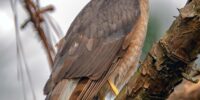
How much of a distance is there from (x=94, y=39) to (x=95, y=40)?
0.01 metres

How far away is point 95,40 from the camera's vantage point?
4.75 m

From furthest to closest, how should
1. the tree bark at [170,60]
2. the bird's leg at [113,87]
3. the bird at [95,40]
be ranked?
1. the bird's leg at [113,87]
2. the bird at [95,40]
3. the tree bark at [170,60]

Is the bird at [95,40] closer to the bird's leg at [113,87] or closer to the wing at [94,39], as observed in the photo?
the wing at [94,39]

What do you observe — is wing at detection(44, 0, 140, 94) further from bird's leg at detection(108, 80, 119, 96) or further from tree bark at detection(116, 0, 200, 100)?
tree bark at detection(116, 0, 200, 100)

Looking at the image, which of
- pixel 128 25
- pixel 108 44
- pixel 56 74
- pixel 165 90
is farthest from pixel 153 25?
pixel 165 90

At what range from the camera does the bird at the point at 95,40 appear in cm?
427

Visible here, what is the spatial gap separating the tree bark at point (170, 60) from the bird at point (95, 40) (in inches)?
52.0

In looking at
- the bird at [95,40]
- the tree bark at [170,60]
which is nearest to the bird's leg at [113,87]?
the bird at [95,40]

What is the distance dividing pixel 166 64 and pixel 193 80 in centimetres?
19

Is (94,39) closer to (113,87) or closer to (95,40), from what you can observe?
(95,40)

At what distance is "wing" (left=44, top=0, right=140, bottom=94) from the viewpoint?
430 cm

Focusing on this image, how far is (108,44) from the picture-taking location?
4.68 metres

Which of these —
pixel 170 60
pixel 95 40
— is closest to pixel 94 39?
Answer: pixel 95 40

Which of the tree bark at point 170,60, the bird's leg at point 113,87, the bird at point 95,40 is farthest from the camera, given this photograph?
the bird's leg at point 113,87
